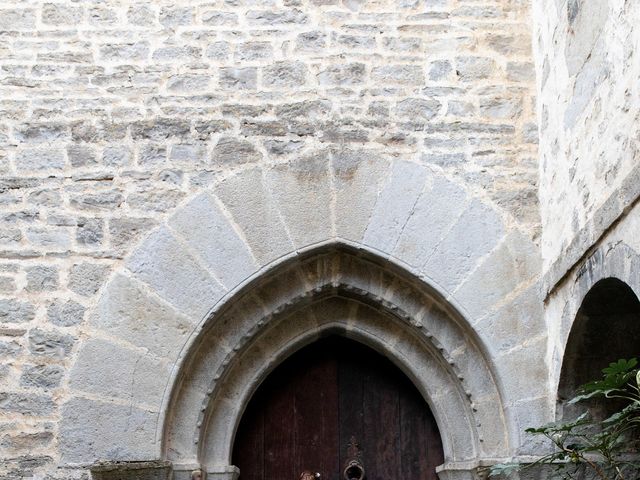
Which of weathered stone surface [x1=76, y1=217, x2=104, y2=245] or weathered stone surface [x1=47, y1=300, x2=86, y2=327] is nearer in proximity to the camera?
weathered stone surface [x1=47, y1=300, x2=86, y2=327]

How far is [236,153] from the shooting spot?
14.2 feet

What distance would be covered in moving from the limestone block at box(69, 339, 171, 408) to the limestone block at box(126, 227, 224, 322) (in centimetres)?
28

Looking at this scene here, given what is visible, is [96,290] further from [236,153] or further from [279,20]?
[279,20]

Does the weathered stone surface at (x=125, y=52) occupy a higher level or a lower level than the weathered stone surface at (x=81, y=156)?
higher

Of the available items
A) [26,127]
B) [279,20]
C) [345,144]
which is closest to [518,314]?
[345,144]

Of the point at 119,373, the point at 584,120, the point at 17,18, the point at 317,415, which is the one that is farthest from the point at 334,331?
the point at 17,18

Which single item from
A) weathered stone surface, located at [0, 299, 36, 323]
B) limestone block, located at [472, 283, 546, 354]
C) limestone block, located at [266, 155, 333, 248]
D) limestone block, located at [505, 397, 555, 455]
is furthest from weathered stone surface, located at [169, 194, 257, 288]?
limestone block, located at [505, 397, 555, 455]

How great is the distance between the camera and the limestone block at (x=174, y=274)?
4.14m

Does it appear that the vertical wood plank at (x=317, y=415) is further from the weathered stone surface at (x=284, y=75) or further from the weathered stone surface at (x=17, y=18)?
the weathered stone surface at (x=17, y=18)

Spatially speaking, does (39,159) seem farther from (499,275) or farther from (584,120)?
(584,120)

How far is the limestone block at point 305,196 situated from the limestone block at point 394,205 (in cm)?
21

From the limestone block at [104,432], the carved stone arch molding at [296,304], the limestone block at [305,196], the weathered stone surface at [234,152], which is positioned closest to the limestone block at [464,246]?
the carved stone arch molding at [296,304]

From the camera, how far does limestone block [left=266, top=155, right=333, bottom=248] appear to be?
4242mm

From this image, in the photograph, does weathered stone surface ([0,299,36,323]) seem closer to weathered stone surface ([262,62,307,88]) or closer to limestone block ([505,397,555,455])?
weathered stone surface ([262,62,307,88])
